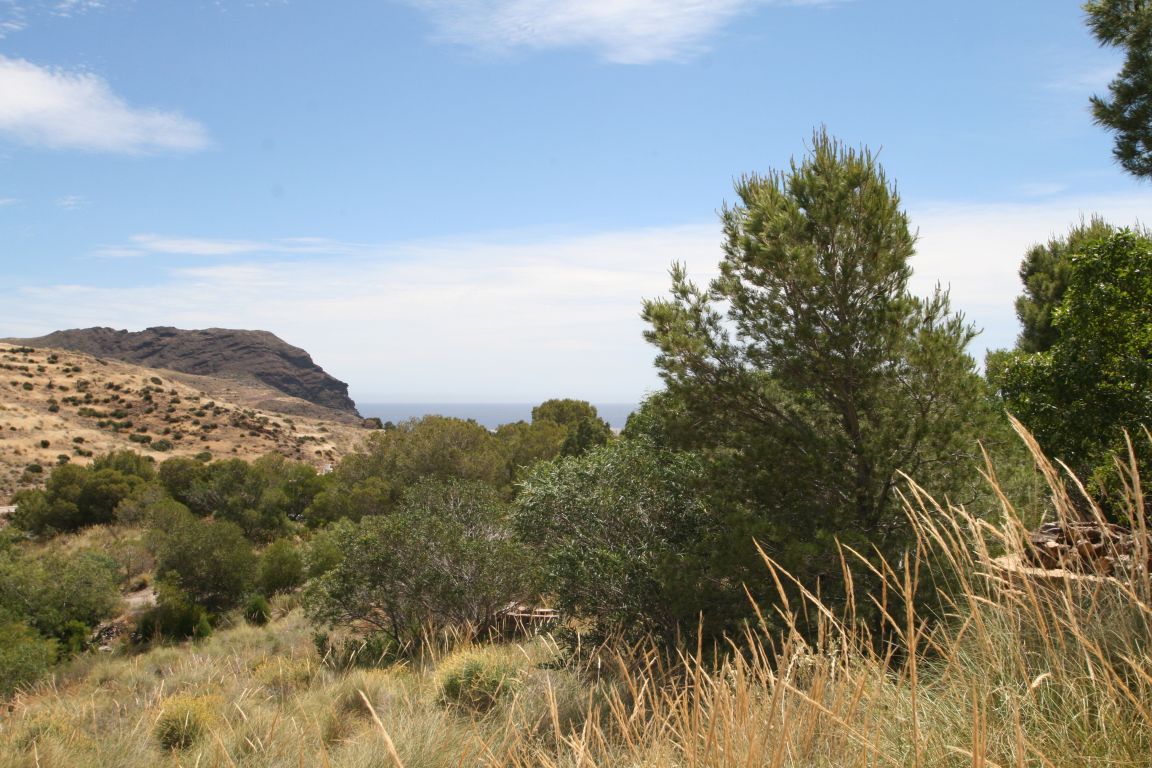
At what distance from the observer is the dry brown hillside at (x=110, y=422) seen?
48.8 meters

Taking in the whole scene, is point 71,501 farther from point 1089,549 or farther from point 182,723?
point 1089,549

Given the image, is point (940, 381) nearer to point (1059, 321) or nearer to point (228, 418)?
point (1059, 321)

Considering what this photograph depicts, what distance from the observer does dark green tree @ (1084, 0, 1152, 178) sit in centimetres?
915

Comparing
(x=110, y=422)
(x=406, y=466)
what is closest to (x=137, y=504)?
(x=406, y=466)

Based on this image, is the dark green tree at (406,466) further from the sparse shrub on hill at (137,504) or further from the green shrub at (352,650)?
the green shrub at (352,650)

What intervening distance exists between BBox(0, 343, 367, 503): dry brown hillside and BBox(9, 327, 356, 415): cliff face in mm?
47192

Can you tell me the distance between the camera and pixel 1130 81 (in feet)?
30.6

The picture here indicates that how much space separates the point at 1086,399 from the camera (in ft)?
30.5

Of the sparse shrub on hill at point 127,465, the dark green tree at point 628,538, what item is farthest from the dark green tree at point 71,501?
the dark green tree at point 628,538

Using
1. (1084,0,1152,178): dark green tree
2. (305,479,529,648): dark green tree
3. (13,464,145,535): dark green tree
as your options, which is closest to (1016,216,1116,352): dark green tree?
(1084,0,1152,178): dark green tree

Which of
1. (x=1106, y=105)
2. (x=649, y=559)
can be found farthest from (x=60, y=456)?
(x=1106, y=105)

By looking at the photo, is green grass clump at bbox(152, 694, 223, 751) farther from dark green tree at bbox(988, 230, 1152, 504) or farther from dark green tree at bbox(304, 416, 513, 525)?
dark green tree at bbox(304, 416, 513, 525)

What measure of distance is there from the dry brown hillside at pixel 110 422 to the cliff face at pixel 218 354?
47.2m

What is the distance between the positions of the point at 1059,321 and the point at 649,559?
252 inches
